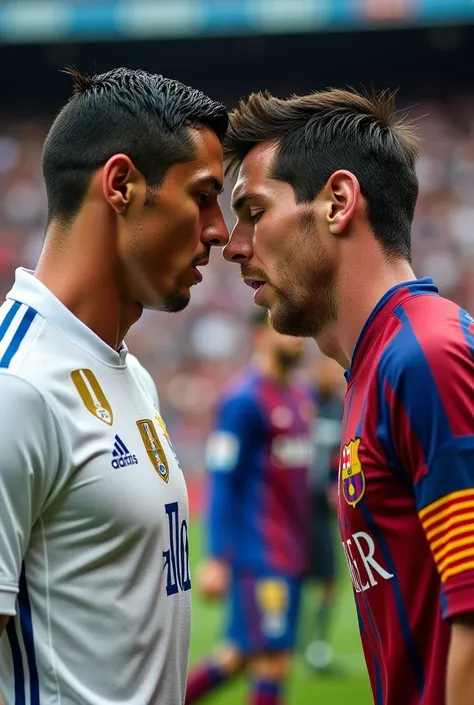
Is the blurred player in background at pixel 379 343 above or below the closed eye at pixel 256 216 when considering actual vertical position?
below

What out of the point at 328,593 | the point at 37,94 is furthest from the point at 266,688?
the point at 37,94

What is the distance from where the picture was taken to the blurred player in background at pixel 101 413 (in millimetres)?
1893

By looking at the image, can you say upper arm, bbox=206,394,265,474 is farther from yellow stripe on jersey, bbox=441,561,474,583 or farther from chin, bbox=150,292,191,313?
yellow stripe on jersey, bbox=441,561,474,583

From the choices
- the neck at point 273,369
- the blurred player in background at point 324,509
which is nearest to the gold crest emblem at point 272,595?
the neck at point 273,369

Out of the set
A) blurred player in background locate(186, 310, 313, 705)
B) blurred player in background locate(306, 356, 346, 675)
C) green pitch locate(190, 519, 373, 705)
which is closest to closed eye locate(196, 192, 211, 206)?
blurred player in background locate(186, 310, 313, 705)

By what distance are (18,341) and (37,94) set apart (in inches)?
693

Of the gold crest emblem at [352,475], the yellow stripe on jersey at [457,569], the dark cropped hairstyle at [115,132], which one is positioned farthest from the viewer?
the dark cropped hairstyle at [115,132]

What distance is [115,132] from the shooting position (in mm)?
2070

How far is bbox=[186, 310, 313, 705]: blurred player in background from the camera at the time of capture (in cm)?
561

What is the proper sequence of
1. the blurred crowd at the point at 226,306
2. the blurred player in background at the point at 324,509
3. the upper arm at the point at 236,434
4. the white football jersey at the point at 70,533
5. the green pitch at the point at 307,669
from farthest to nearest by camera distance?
the blurred crowd at the point at 226,306 → the blurred player in background at the point at 324,509 → the green pitch at the point at 307,669 → the upper arm at the point at 236,434 → the white football jersey at the point at 70,533

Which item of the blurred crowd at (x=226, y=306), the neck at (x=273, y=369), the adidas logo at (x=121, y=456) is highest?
the blurred crowd at (x=226, y=306)

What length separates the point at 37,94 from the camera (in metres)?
18.7

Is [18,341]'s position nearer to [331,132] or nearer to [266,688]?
[331,132]

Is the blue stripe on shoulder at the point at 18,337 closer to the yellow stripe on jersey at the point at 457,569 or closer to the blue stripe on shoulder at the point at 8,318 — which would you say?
the blue stripe on shoulder at the point at 8,318
